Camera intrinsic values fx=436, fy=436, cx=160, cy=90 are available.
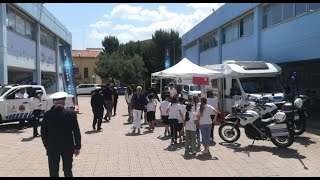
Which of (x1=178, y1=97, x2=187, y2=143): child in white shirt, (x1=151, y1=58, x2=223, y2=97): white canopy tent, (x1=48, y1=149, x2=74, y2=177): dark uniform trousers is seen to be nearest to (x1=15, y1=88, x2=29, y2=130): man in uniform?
(x1=151, y1=58, x2=223, y2=97): white canopy tent

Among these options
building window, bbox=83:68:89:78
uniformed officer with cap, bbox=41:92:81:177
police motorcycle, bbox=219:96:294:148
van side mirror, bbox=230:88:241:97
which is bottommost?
police motorcycle, bbox=219:96:294:148

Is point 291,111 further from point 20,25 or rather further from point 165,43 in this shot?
point 165,43

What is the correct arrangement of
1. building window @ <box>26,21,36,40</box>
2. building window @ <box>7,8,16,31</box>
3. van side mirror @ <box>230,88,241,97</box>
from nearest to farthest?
1. van side mirror @ <box>230,88,241,97</box>
2. building window @ <box>7,8,16,31</box>
3. building window @ <box>26,21,36,40</box>

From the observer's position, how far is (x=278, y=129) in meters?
11.5

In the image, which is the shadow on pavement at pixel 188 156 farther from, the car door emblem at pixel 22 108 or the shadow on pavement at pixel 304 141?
the car door emblem at pixel 22 108

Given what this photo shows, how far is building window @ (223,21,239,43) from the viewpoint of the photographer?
29.7m

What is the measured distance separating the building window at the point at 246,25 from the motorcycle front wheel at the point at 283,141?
15122mm

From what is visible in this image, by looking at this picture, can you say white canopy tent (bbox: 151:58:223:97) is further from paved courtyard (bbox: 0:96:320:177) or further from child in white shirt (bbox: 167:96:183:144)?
child in white shirt (bbox: 167:96:183:144)

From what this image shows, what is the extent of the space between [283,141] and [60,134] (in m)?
7.05

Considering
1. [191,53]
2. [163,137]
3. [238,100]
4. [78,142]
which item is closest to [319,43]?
[238,100]

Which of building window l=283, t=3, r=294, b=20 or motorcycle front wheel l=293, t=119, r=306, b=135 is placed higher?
building window l=283, t=3, r=294, b=20

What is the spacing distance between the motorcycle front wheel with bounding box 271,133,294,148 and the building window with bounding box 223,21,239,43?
60.6 feet

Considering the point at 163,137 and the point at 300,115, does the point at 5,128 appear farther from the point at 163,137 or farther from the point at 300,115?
the point at 300,115

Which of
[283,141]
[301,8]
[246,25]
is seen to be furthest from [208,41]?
[283,141]
